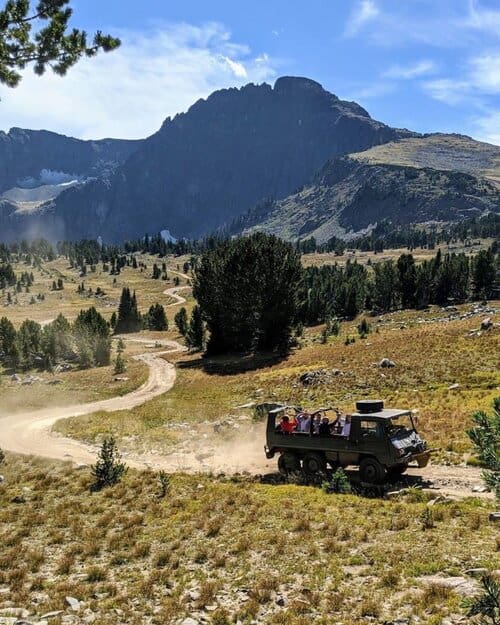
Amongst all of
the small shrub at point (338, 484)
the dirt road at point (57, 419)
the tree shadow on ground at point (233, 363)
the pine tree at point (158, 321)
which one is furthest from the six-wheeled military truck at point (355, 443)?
the pine tree at point (158, 321)

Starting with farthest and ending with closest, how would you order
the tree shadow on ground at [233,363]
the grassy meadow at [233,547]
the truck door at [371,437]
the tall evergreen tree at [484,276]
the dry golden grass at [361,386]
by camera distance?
the tall evergreen tree at [484,276], the tree shadow on ground at [233,363], the dry golden grass at [361,386], the truck door at [371,437], the grassy meadow at [233,547]

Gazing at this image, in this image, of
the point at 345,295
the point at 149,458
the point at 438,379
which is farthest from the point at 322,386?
the point at 345,295

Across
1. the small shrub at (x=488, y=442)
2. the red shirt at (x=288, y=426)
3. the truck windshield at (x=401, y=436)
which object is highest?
the small shrub at (x=488, y=442)

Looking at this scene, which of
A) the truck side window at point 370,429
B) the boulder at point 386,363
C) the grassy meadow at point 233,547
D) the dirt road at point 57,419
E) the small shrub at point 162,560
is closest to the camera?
the grassy meadow at point 233,547

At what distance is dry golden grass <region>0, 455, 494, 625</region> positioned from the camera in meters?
11.1

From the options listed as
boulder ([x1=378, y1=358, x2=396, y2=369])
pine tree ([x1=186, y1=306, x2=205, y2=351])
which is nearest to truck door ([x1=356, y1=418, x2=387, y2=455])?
boulder ([x1=378, y1=358, x2=396, y2=369])

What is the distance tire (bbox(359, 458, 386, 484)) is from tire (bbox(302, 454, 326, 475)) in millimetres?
1894

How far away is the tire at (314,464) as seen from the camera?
859 inches

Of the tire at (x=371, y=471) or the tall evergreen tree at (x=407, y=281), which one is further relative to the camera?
Answer: the tall evergreen tree at (x=407, y=281)

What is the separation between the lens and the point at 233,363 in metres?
64.2

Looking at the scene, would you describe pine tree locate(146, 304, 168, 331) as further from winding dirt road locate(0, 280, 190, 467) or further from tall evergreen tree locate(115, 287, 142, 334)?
winding dirt road locate(0, 280, 190, 467)

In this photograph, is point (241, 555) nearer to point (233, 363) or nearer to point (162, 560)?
point (162, 560)

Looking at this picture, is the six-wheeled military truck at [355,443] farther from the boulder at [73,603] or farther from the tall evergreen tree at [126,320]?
the tall evergreen tree at [126,320]

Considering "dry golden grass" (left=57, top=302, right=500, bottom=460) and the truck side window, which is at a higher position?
the truck side window
